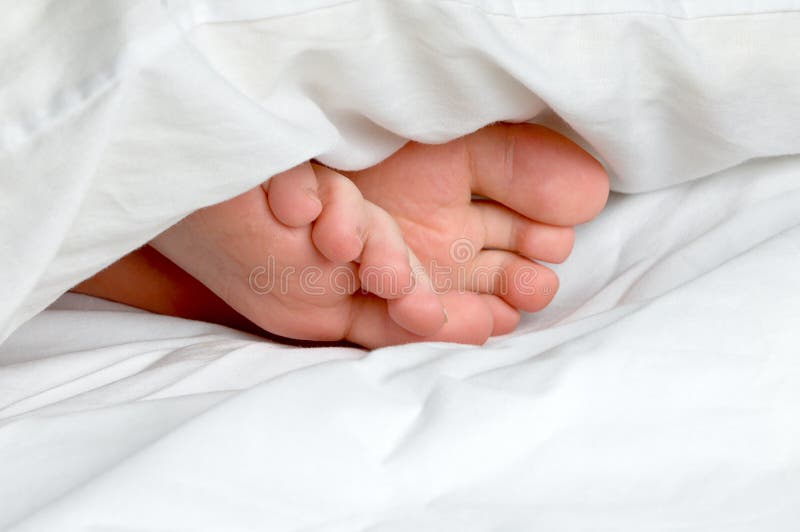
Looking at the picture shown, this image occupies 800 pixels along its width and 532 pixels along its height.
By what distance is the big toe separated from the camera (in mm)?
737

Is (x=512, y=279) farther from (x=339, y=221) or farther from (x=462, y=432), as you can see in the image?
(x=462, y=432)

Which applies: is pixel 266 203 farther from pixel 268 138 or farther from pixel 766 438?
pixel 766 438

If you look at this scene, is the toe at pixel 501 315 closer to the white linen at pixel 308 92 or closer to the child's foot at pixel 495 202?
the child's foot at pixel 495 202

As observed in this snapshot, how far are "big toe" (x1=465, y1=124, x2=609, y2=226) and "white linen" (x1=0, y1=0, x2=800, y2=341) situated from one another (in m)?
0.02

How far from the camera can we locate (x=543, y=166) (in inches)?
29.0

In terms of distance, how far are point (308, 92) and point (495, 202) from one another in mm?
233

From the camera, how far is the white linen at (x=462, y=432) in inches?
18.3

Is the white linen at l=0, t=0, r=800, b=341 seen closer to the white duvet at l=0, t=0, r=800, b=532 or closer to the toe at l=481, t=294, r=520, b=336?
the white duvet at l=0, t=0, r=800, b=532

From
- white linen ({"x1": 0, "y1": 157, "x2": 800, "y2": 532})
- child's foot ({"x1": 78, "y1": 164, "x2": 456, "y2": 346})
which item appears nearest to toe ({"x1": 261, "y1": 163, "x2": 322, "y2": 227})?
child's foot ({"x1": 78, "y1": 164, "x2": 456, "y2": 346})

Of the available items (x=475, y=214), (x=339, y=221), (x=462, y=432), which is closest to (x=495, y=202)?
(x=475, y=214)

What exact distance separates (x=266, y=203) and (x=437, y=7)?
6.9 inches

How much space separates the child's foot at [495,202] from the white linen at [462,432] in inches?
5.8

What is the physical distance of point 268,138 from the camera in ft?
1.89

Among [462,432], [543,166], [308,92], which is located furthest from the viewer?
[543,166]
